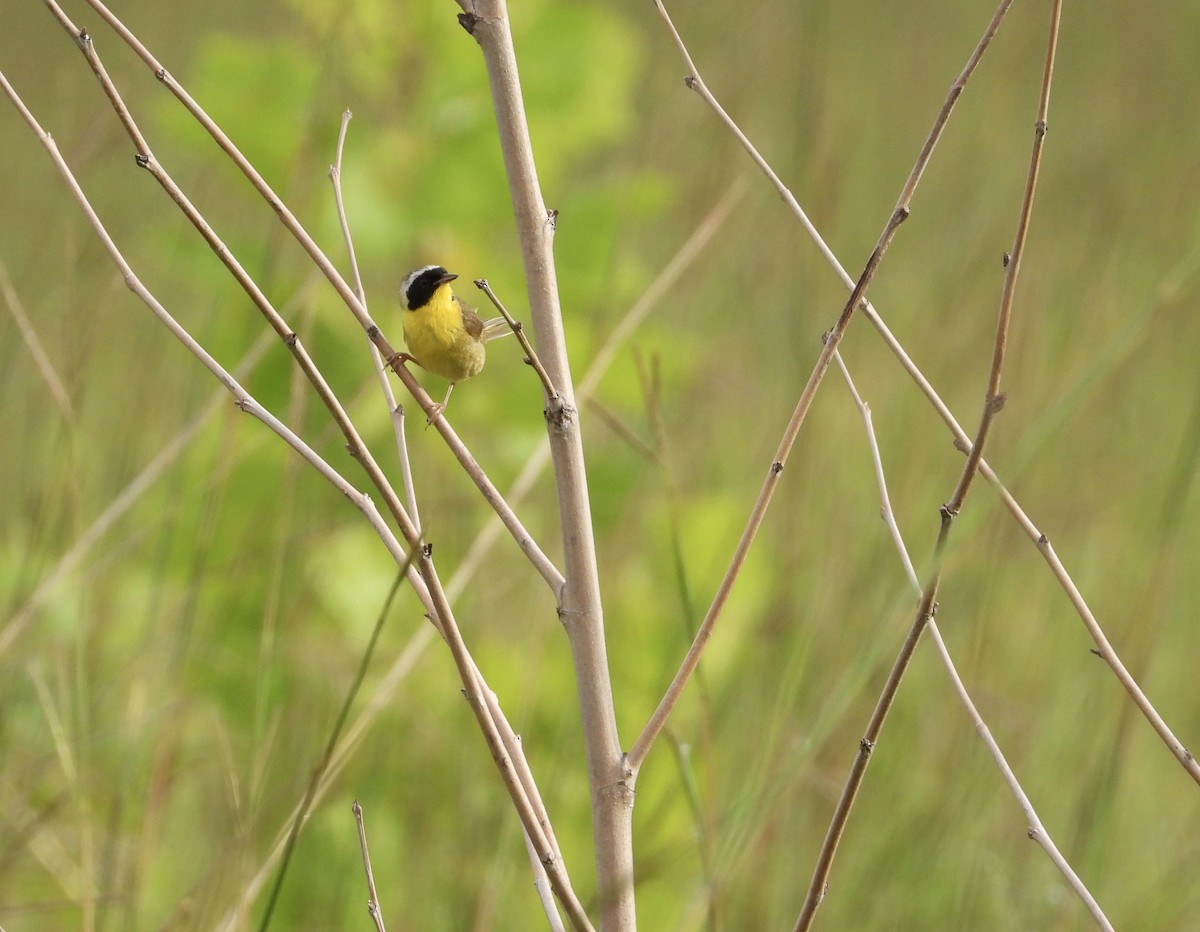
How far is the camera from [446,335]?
121cm

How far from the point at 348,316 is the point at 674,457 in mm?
891

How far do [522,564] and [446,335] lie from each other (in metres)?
1.42

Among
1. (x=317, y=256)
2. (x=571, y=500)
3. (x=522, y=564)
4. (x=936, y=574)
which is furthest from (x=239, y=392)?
(x=522, y=564)

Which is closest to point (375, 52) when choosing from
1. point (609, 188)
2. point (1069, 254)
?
point (609, 188)

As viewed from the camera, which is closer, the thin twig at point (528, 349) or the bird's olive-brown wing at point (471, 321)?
the thin twig at point (528, 349)

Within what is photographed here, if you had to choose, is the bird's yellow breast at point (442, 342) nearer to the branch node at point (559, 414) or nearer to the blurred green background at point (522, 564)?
the blurred green background at point (522, 564)

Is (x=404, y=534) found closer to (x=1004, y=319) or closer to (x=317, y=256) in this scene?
(x=317, y=256)

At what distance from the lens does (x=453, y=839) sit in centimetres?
195

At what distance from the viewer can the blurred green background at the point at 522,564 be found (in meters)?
1.62

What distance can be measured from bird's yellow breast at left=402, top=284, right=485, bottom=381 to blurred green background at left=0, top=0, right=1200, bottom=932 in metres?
0.23

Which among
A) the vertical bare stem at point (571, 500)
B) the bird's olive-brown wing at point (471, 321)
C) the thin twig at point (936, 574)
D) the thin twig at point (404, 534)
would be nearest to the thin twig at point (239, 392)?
the thin twig at point (404, 534)

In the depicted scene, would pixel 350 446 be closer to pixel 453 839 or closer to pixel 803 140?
pixel 803 140

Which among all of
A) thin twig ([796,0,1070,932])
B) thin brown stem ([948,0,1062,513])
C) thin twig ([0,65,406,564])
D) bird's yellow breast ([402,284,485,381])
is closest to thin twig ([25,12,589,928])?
thin twig ([0,65,406,564])

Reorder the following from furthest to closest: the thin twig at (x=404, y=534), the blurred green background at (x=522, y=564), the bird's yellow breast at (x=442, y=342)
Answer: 1. the blurred green background at (x=522, y=564)
2. the bird's yellow breast at (x=442, y=342)
3. the thin twig at (x=404, y=534)
